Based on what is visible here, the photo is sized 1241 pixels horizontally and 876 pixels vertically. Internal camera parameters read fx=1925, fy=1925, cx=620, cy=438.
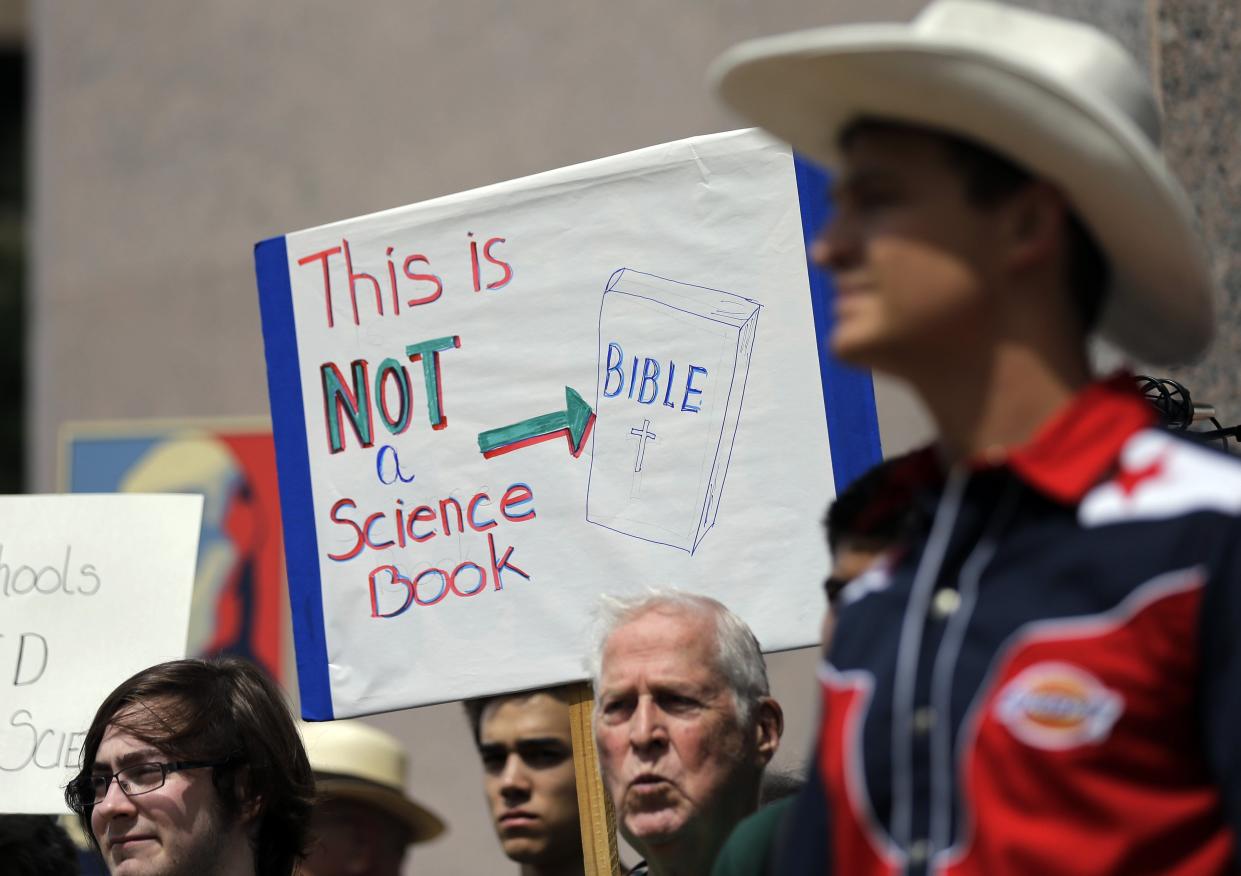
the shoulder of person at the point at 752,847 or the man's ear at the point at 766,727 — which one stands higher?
the man's ear at the point at 766,727

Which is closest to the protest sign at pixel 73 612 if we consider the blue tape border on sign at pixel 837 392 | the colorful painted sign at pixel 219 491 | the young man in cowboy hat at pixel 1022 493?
the blue tape border on sign at pixel 837 392

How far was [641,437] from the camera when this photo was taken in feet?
11.5

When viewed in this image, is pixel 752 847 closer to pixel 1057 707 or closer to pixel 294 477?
pixel 1057 707

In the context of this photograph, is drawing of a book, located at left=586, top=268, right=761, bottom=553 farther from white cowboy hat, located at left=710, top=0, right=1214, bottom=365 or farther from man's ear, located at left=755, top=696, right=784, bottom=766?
white cowboy hat, located at left=710, top=0, right=1214, bottom=365

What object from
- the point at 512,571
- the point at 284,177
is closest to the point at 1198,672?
the point at 512,571

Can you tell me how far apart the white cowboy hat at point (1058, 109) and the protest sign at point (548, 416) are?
1.78 metres

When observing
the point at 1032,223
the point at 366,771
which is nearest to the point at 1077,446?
the point at 1032,223

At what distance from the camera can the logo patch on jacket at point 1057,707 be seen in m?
1.44

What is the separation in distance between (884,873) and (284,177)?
7463 mm

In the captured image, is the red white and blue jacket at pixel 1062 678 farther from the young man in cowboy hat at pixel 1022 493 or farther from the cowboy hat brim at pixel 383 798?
the cowboy hat brim at pixel 383 798

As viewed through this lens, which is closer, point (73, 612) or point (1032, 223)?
point (1032, 223)

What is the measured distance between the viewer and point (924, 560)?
1.60 metres

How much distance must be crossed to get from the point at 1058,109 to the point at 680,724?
1.86 meters

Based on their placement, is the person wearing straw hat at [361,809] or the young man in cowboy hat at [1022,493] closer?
the young man in cowboy hat at [1022,493]
